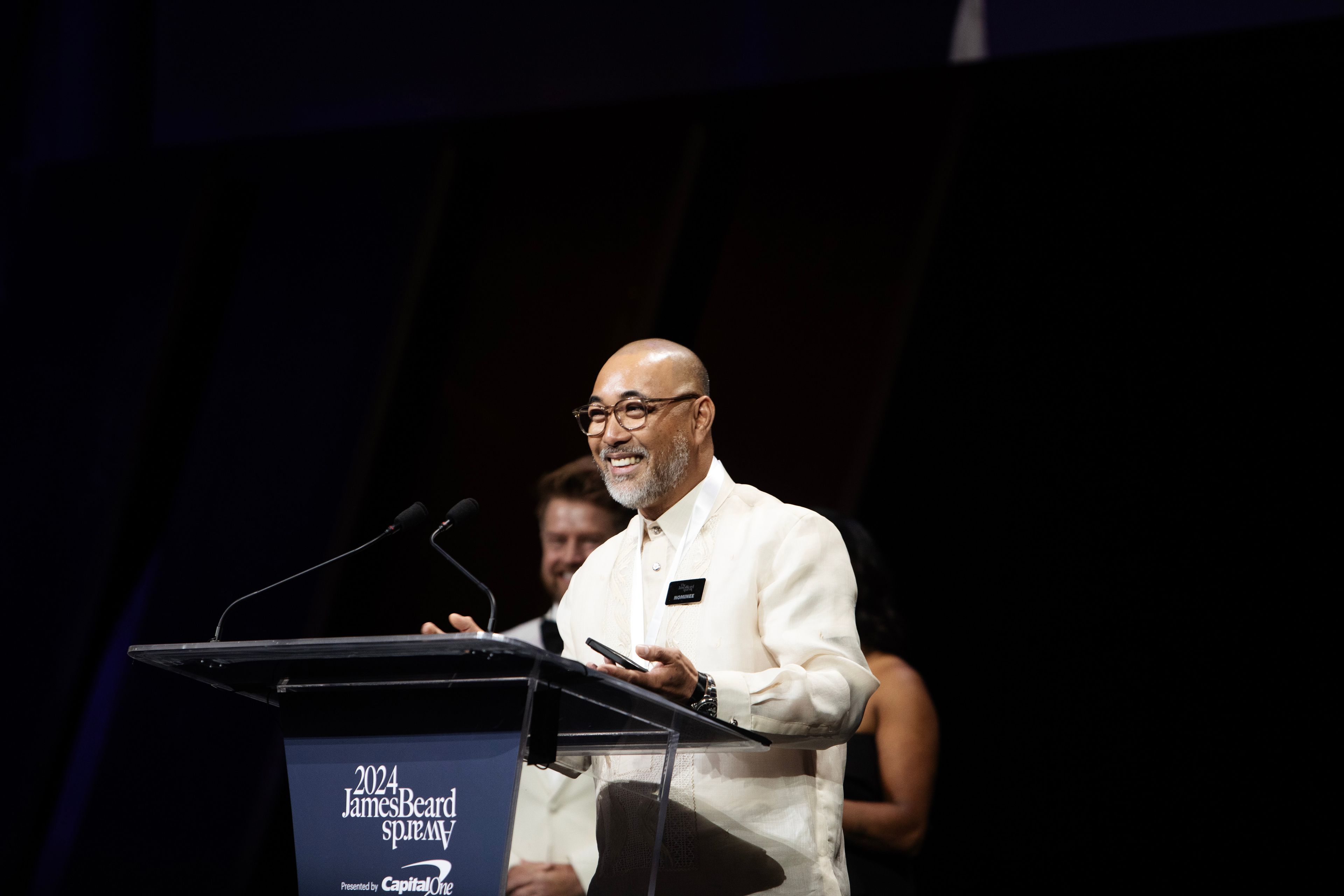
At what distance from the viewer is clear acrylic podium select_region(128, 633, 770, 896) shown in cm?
155

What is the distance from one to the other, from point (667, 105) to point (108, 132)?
255 centimetres

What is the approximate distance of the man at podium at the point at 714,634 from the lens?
74.1 inches

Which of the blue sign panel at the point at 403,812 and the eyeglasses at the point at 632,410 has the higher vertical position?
the eyeglasses at the point at 632,410

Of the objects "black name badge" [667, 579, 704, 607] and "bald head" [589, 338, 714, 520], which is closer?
"black name badge" [667, 579, 704, 607]

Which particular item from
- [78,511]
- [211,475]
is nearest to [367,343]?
[211,475]

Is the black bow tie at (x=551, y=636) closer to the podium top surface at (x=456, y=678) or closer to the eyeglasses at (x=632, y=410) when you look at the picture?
the eyeglasses at (x=632, y=410)

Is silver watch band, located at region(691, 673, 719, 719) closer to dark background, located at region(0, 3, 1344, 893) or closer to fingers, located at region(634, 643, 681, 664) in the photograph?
fingers, located at region(634, 643, 681, 664)

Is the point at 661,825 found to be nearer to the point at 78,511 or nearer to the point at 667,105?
the point at 667,105

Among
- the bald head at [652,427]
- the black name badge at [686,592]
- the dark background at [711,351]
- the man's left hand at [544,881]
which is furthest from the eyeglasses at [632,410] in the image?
the dark background at [711,351]

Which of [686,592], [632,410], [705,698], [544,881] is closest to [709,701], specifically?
[705,698]

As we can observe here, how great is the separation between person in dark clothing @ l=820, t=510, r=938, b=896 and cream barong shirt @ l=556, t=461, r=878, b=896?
611 millimetres

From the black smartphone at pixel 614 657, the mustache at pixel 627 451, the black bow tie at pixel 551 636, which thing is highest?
the mustache at pixel 627 451

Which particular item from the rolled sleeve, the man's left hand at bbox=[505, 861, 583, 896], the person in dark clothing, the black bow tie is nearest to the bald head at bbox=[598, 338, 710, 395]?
the rolled sleeve

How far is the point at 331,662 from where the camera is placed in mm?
1614
